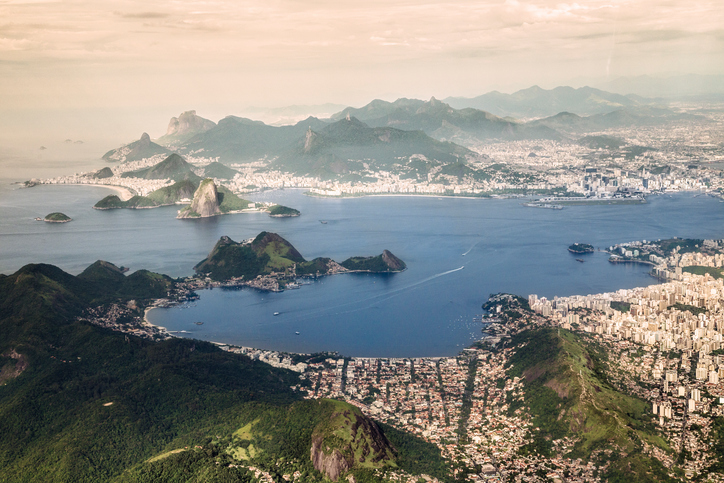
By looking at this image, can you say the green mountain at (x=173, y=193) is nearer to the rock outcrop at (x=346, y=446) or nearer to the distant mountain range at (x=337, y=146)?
the distant mountain range at (x=337, y=146)

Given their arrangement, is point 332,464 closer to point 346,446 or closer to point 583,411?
point 346,446

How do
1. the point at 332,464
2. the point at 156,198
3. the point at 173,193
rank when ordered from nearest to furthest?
the point at 332,464 < the point at 156,198 < the point at 173,193

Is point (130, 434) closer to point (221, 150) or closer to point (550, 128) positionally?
point (221, 150)

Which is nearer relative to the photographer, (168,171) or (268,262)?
(268,262)

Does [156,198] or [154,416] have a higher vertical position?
[156,198]

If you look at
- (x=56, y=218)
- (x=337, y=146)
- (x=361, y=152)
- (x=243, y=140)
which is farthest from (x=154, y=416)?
(x=243, y=140)

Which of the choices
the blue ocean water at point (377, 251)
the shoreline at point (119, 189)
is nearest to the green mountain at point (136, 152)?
the shoreline at point (119, 189)
